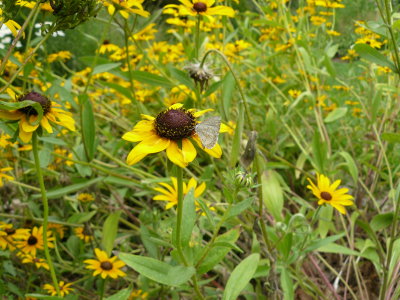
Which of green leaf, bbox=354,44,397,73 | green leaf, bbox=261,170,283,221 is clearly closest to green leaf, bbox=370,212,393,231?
green leaf, bbox=261,170,283,221

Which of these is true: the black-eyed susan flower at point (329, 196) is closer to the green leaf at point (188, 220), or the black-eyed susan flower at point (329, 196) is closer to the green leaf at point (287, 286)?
the green leaf at point (287, 286)

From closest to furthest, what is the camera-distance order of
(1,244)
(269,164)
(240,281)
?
(240,281) → (1,244) → (269,164)

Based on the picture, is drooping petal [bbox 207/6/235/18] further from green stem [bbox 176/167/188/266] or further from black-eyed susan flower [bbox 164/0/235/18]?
green stem [bbox 176/167/188/266]

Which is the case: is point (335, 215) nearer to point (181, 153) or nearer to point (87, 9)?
point (181, 153)

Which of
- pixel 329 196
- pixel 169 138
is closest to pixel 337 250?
pixel 329 196

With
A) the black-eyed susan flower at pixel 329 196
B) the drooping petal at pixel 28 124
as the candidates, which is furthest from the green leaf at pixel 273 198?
the drooping petal at pixel 28 124

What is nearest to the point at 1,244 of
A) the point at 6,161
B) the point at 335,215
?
the point at 6,161
